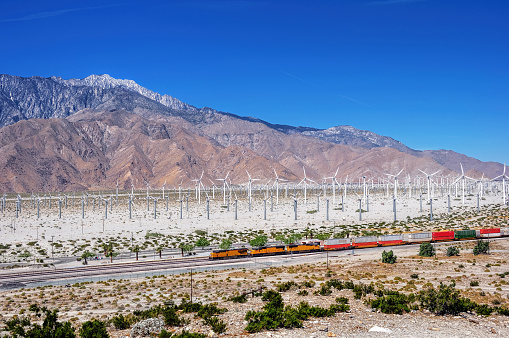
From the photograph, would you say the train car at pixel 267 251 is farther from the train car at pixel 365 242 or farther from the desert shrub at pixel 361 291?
the desert shrub at pixel 361 291

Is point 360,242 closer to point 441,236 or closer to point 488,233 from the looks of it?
point 441,236

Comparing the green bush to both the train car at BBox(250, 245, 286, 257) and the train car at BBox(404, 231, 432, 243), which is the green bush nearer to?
the train car at BBox(250, 245, 286, 257)

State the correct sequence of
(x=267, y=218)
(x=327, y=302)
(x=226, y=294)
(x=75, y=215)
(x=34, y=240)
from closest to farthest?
(x=327, y=302)
(x=226, y=294)
(x=34, y=240)
(x=267, y=218)
(x=75, y=215)

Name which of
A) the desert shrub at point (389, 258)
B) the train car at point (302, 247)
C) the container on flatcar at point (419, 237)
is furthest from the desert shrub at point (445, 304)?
the container on flatcar at point (419, 237)

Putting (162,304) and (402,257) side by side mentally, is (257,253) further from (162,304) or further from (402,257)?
(162,304)

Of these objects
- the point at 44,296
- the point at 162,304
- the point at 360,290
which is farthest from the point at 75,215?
the point at 360,290

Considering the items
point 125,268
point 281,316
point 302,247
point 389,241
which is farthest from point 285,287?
point 389,241

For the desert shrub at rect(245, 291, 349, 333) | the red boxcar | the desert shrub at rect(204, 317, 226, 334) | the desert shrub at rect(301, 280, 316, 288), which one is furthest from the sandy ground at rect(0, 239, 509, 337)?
the red boxcar
